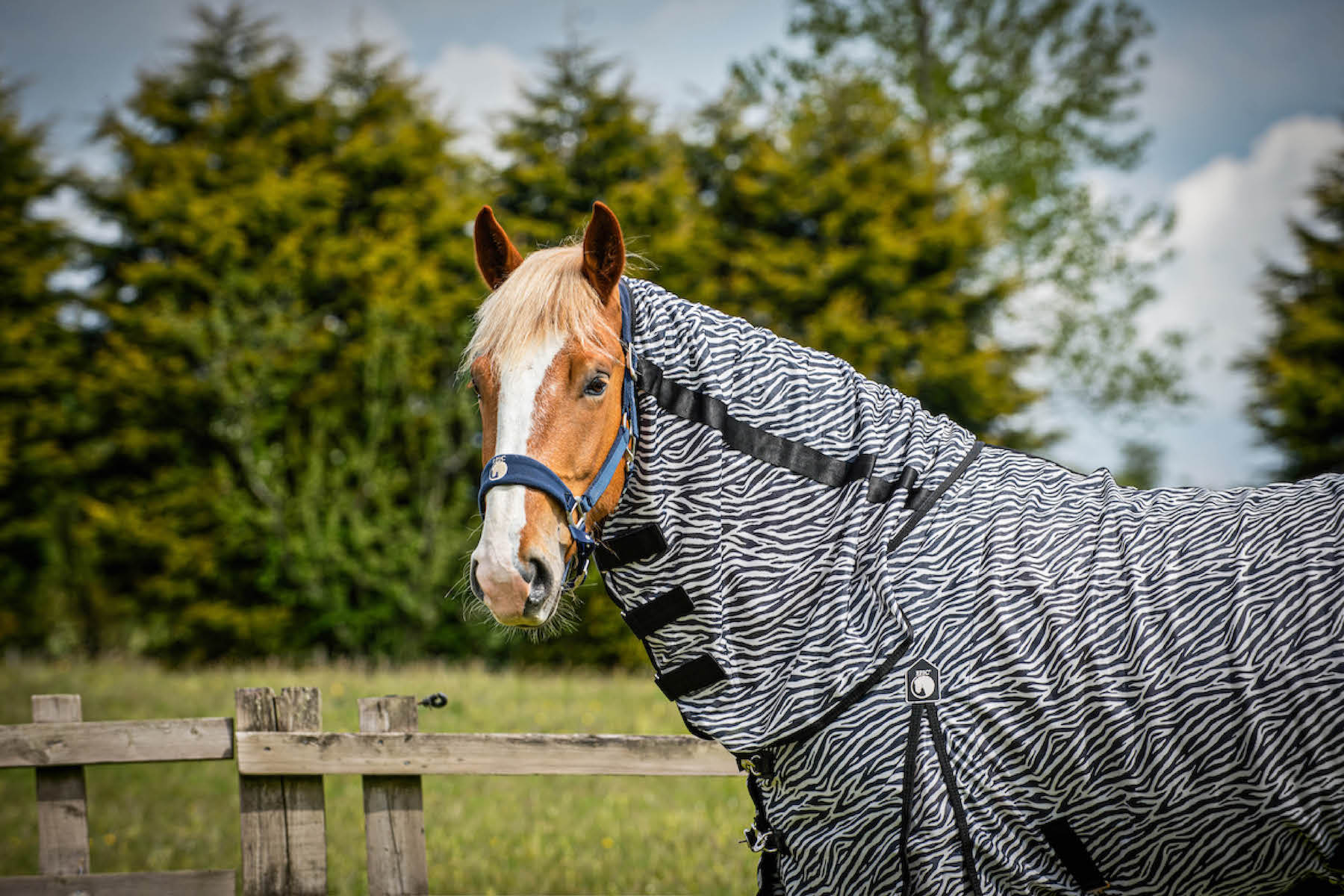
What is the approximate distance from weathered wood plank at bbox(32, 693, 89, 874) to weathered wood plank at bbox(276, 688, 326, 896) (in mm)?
989

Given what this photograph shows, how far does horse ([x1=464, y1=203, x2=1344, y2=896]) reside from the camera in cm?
177

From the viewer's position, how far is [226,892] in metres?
3.64

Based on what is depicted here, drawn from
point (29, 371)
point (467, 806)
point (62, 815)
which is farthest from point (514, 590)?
point (29, 371)

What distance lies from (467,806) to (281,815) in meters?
2.36

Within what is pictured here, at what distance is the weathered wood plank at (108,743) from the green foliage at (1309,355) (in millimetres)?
13618

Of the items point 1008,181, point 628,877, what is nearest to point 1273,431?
point 1008,181

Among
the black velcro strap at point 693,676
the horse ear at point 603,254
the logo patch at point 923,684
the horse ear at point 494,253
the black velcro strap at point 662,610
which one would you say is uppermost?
the horse ear at point 494,253

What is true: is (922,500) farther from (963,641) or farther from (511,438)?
(511,438)

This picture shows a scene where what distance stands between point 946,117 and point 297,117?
34.9ft

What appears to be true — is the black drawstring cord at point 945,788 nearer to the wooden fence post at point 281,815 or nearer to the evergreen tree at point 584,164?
the wooden fence post at point 281,815

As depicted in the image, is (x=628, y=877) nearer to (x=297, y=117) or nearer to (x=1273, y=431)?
(x=297, y=117)

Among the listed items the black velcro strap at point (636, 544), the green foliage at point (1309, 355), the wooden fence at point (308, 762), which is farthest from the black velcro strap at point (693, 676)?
the green foliage at point (1309, 355)

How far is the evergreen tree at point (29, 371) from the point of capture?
1218 cm

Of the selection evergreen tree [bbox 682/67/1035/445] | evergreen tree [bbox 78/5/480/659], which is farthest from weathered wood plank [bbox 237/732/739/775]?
evergreen tree [bbox 682/67/1035/445]
